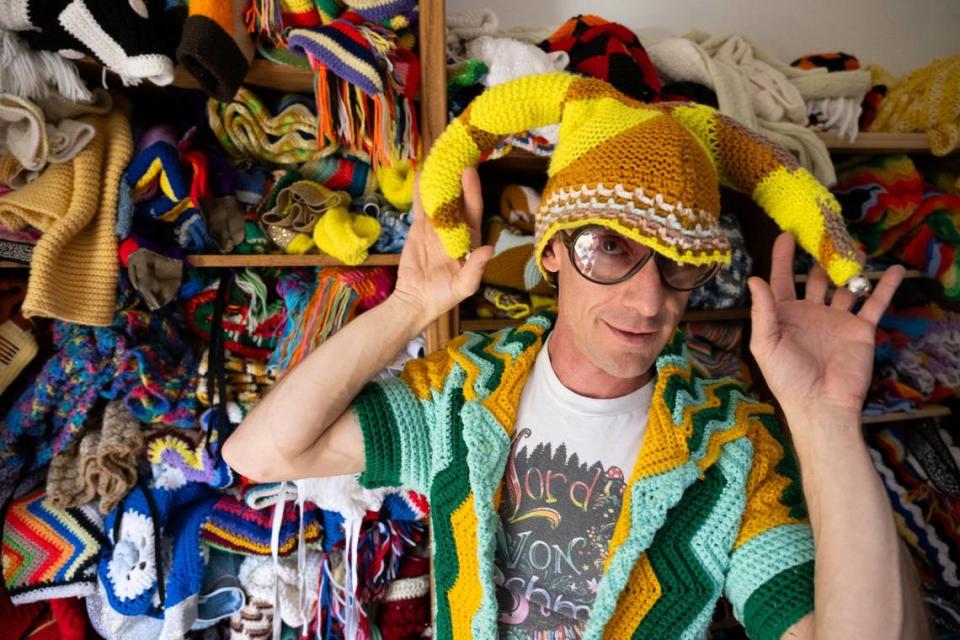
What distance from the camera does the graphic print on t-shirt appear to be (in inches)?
33.6

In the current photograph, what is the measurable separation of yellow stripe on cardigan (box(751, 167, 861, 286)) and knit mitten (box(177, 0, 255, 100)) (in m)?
0.94

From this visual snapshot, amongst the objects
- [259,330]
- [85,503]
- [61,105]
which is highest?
[61,105]

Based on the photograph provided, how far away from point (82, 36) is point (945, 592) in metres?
2.72

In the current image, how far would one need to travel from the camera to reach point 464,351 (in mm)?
962

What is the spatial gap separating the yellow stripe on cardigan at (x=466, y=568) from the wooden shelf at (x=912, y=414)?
1508mm

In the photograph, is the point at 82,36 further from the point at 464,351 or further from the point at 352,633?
the point at 352,633

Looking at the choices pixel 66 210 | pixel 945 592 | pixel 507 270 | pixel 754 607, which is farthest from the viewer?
pixel 945 592

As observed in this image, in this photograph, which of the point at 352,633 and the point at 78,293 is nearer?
the point at 78,293

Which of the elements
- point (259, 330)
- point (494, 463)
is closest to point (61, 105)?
point (259, 330)

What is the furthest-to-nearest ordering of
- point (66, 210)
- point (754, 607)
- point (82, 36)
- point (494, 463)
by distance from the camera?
point (66, 210) < point (82, 36) < point (494, 463) < point (754, 607)

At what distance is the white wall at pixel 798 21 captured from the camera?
5.18ft

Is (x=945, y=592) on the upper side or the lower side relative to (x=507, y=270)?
lower

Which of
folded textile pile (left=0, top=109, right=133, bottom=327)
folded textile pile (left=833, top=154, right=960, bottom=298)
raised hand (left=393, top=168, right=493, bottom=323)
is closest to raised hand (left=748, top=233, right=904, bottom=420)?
raised hand (left=393, top=168, right=493, bottom=323)

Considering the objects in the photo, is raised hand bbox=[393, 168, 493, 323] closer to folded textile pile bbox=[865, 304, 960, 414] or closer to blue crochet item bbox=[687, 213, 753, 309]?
blue crochet item bbox=[687, 213, 753, 309]
